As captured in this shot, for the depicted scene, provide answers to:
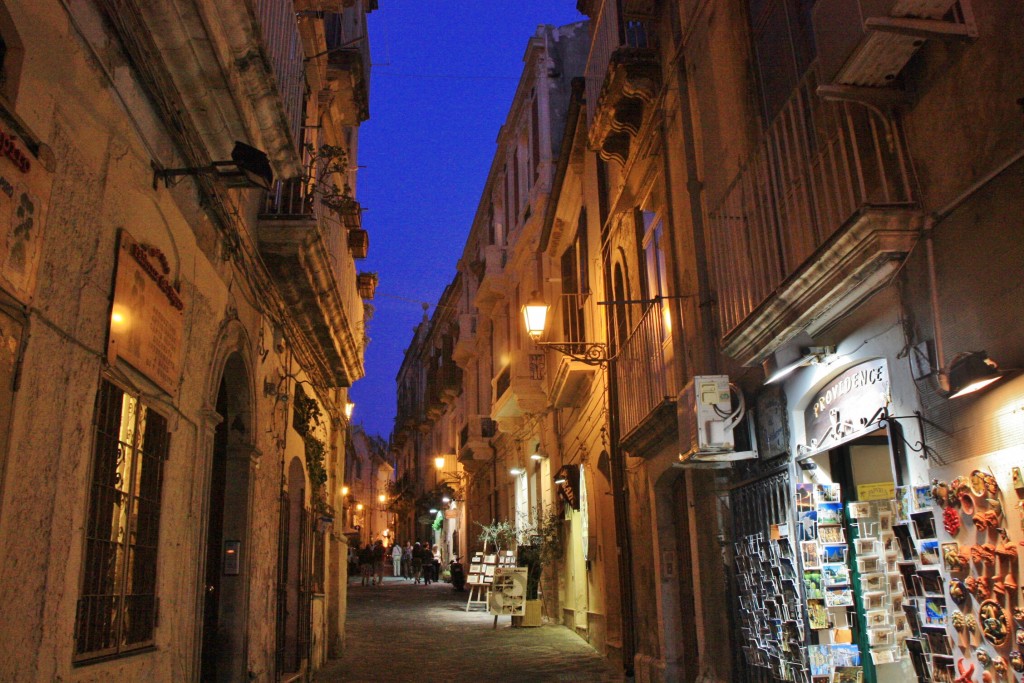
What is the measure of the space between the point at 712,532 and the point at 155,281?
5315 mm

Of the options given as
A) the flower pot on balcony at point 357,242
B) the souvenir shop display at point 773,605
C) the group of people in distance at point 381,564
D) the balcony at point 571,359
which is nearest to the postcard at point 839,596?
the souvenir shop display at point 773,605

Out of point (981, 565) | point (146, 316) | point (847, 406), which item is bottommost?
point (981, 565)

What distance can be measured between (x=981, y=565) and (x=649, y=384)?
5683mm

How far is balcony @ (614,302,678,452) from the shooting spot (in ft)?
29.2

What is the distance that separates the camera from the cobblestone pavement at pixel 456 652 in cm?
1101

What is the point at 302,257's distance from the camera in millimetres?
8867

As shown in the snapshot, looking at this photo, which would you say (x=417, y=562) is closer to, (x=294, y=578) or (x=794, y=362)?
(x=294, y=578)

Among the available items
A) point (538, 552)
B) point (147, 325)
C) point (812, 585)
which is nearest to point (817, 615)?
point (812, 585)

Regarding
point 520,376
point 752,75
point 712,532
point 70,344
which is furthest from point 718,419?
point 520,376

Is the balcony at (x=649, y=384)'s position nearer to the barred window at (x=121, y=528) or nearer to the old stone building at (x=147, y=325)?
the old stone building at (x=147, y=325)

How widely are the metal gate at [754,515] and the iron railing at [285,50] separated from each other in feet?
15.5

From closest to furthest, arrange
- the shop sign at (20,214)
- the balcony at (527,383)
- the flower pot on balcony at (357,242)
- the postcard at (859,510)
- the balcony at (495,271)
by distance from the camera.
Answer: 1. the shop sign at (20,214)
2. the postcard at (859,510)
3. the flower pot on balcony at (357,242)
4. the balcony at (527,383)
5. the balcony at (495,271)

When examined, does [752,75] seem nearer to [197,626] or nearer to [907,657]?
[907,657]

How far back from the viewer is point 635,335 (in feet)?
34.5
